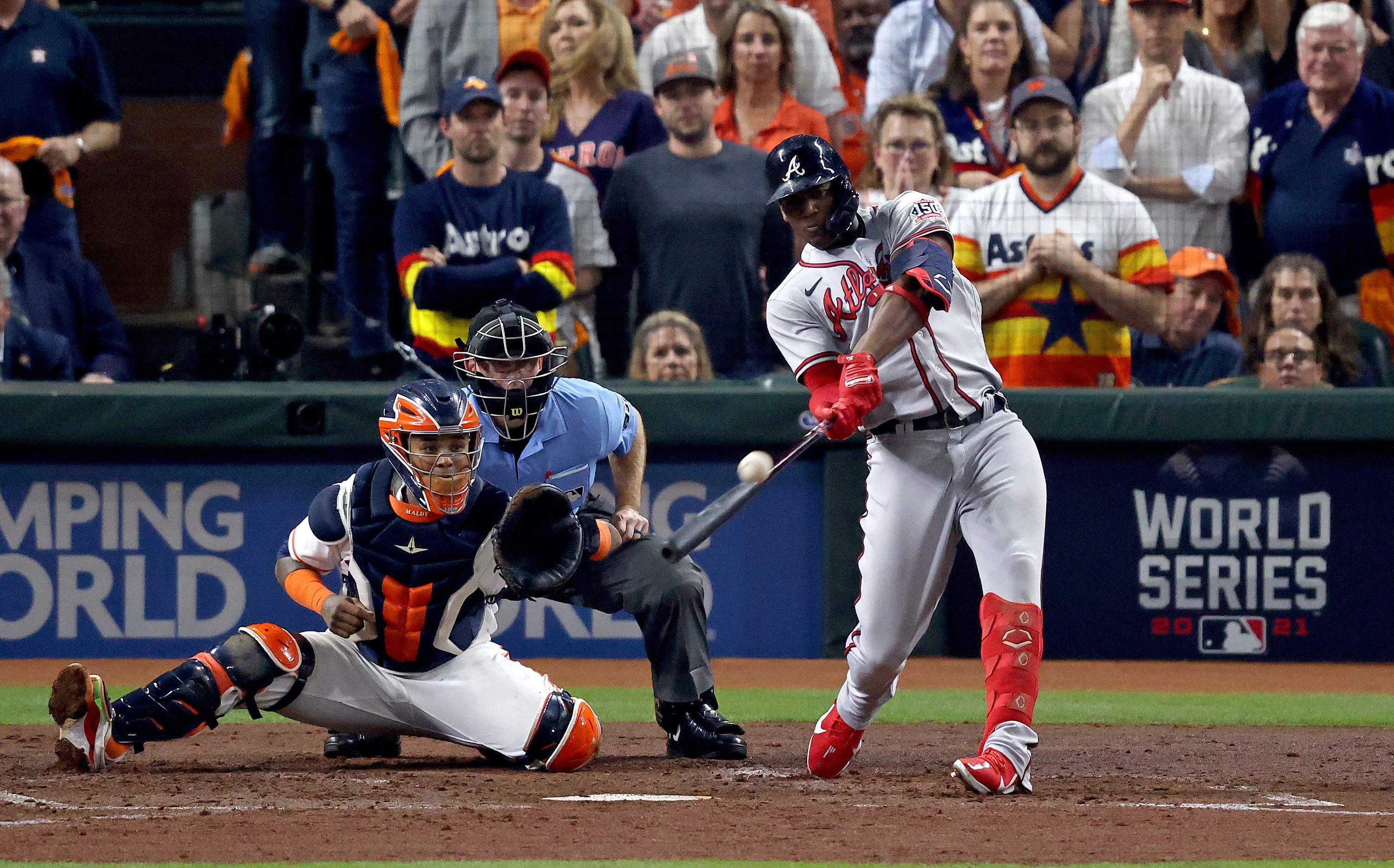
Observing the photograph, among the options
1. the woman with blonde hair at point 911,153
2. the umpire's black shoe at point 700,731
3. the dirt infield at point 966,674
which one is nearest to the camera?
the umpire's black shoe at point 700,731

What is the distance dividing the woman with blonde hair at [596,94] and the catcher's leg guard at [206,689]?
407 centimetres

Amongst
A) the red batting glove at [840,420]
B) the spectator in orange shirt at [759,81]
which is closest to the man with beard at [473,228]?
the spectator in orange shirt at [759,81]

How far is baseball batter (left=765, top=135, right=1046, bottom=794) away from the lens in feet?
16.0

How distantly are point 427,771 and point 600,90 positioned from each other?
4448 mm

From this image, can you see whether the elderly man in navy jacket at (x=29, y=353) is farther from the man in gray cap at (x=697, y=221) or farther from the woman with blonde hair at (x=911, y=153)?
the woman with blonde hair at (x=911, y=153)

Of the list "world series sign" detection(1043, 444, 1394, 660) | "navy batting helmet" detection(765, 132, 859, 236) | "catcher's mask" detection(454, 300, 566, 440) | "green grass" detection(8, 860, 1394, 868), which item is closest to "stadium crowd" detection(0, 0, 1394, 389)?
"world series sign" detection(1043, 444, 1394, 660)

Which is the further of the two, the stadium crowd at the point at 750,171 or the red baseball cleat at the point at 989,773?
the stadium crowd at the point at 750,171

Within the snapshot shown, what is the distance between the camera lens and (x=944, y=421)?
5020 millimetres

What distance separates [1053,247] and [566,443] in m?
2.99

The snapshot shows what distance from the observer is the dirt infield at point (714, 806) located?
4004 mm

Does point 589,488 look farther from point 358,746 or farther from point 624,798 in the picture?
point 624,798

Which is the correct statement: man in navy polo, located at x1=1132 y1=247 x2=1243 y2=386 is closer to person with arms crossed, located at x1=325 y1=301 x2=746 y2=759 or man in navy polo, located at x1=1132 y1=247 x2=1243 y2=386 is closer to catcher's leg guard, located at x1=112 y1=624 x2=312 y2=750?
person with arms crossed, located at x1=325 y1=301 x2=746 y2=759

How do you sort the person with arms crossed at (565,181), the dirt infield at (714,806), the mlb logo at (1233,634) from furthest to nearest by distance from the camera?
the person with arms crossed at (565,181), the mlb logo at (1233,634), the dirt infield at (714,806)

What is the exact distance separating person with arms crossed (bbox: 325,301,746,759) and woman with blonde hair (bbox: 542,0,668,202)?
307cm
